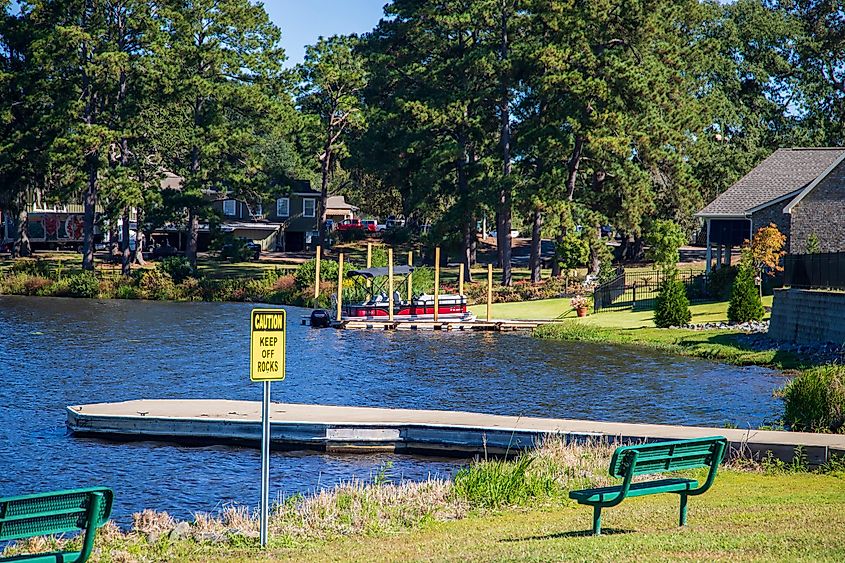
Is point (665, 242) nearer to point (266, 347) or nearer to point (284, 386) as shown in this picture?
point (284, 386)

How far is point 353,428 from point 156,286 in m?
55.4

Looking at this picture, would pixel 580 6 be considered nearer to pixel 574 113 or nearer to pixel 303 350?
pixel 574 113

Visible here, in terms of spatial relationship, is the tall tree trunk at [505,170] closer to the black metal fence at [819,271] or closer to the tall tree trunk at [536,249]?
the tall tree trunk at [536,249]

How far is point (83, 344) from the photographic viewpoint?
4900 cm

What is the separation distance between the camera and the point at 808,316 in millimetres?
41250

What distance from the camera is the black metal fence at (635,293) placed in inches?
2379

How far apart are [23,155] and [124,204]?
→ 8796 mm

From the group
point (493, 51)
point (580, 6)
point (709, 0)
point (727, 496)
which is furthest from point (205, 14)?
point (727, 496)

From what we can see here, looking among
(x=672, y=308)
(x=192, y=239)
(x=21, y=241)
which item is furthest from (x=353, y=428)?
(x=21, y=241)

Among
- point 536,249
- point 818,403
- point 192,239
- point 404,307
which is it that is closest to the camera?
point 818,403

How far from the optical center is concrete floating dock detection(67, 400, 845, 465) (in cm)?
2264

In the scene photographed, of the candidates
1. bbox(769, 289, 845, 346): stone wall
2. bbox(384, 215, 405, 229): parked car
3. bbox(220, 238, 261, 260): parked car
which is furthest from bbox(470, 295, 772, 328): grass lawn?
bbox(384, 215, 405, 229): parked car

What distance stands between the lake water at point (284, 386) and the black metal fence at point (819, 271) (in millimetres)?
5633

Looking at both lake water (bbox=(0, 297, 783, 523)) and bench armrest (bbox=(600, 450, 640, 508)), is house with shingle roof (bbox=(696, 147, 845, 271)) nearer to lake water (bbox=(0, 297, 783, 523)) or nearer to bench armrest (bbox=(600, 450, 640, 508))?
lake water (bbox=(0, 297, 783, 523))
